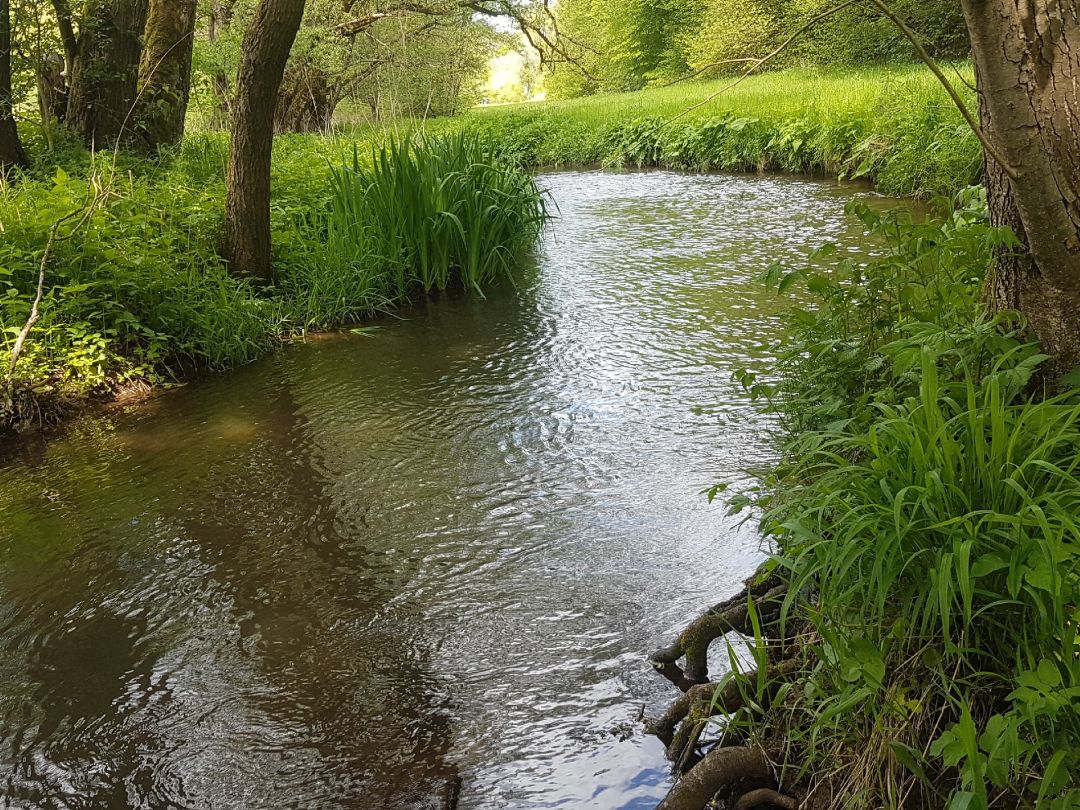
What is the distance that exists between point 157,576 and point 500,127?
1834 centimetres

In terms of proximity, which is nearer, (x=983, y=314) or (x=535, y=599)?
(x=983, y=314)

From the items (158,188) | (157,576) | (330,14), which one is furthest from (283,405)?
(330,14)

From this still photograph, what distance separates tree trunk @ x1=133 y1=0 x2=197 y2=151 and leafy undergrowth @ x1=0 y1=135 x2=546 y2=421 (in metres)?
0.60

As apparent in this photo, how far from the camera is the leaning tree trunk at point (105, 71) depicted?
8664 millimetres

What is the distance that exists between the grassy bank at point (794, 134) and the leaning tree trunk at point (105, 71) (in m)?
4.16

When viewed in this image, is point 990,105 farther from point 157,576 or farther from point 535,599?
point 157,576

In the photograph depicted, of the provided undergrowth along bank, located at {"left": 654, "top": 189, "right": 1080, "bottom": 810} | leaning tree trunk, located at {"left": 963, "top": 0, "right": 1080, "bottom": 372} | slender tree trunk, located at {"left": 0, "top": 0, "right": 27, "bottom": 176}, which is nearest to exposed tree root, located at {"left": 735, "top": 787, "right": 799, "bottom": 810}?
undergrowth along bank, located at {"left": 654, "top": 189, "right": 1080, "bottom": 810}

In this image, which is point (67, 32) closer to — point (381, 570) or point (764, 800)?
point (381, 570)

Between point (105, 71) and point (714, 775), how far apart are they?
9.25 meters

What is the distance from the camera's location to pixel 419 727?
8.09 ft

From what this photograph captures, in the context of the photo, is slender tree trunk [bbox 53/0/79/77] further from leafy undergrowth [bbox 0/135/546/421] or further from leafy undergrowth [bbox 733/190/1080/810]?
leafy undergrowth [bbox 733/190/1080/810]

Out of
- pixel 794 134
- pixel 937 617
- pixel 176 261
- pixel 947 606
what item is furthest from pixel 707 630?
pixel 794 134

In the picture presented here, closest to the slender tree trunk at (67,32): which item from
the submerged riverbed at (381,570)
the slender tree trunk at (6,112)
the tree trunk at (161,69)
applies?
the slender tree trunk at (6,112)

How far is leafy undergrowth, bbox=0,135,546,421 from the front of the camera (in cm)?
515
